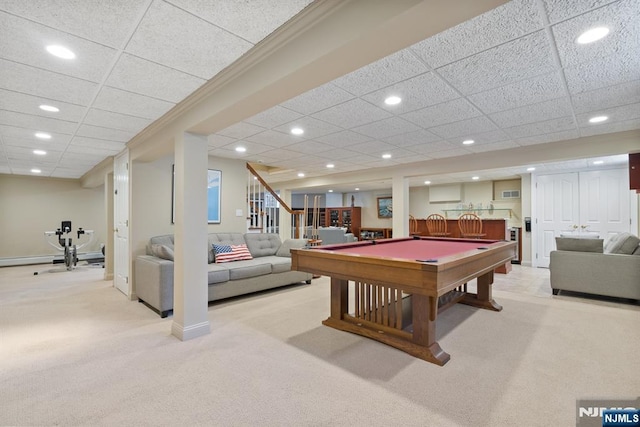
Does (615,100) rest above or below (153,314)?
above

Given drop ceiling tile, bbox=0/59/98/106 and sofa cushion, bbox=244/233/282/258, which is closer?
drop ceiling tile, bbox=0/59/98/106

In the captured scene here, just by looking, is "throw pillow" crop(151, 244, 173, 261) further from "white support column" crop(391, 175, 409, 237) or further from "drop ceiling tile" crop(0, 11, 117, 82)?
"white support column" crop(391, 175, 409, 237)

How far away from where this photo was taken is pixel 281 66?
6.11ft

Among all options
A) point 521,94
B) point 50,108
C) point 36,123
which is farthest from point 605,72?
point 36,123

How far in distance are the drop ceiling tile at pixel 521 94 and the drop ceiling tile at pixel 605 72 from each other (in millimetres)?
90

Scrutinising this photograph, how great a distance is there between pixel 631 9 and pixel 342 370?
2.78m

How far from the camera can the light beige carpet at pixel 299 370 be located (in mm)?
1779

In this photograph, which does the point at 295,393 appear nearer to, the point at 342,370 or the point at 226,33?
the point at 342,370

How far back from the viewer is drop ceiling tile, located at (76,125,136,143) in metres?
3.61

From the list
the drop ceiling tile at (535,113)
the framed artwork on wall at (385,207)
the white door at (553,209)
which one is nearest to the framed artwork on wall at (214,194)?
the drop ceiling tile at (535,113)

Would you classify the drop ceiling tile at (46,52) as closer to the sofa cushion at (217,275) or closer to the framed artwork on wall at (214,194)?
the sofa cushion at (217,275)

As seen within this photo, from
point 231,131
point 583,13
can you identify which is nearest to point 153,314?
point 231,131

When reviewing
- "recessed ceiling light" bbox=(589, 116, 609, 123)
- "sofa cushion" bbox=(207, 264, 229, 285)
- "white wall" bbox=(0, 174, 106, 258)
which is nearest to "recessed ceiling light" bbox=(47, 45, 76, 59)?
"sofa cushion" bbox=(207, 264, 229, 285)

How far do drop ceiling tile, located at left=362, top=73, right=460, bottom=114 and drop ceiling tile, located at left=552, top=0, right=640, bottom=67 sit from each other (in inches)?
30.9
